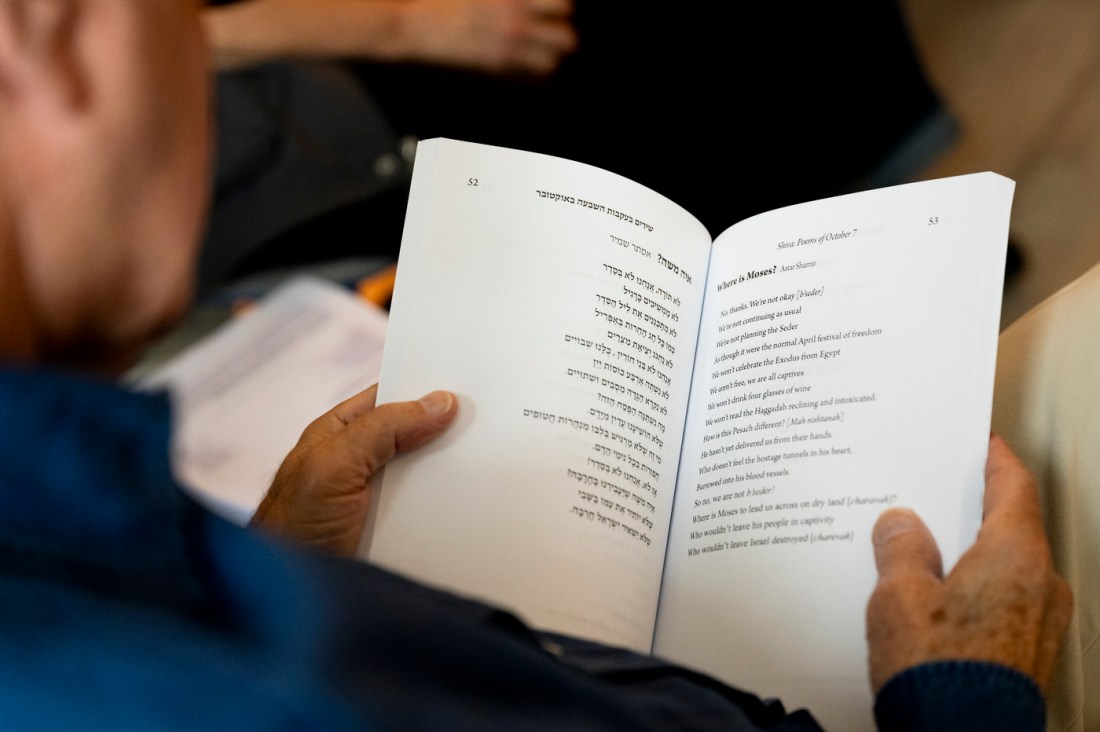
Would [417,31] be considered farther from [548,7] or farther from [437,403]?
[437,403]

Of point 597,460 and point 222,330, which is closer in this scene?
point 597,460

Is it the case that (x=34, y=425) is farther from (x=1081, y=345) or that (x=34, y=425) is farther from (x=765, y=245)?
(x=1081, y=345)

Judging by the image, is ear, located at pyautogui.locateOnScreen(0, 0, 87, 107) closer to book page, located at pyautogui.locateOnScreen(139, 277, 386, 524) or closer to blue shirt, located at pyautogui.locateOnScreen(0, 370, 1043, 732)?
blue shirt, located at pyautogui.locateOnScreen(0, 370, 1043, 732)

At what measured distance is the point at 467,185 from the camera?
706 millimetres

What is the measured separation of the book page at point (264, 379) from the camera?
1.06 m

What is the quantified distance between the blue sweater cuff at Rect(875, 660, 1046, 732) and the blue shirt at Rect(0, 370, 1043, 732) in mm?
220

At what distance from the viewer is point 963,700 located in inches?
21.4

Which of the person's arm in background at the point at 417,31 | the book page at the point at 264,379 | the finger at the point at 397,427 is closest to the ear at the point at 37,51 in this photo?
the finger at the point at 397,427

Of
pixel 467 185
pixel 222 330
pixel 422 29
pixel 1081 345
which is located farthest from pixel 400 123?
pixel 1081 345

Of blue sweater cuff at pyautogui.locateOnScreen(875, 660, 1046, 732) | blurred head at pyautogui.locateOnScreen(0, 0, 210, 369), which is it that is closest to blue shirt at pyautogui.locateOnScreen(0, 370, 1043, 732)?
blurred head at pyautogui.locateOnScreen(0, 0, 210, 369)

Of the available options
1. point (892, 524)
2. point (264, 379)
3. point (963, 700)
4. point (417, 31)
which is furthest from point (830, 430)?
point (417, 31)

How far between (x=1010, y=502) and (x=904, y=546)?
0.22 feet

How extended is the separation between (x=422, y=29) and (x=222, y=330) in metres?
0.44

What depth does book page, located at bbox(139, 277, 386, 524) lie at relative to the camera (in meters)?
1.06
